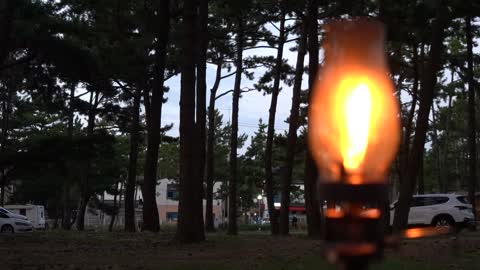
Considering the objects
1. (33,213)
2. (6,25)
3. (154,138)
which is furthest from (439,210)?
(33,213)

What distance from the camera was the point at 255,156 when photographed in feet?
205

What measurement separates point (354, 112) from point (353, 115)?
1cm

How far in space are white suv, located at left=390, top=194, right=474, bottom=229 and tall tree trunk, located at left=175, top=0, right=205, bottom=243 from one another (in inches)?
493

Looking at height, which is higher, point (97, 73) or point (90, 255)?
point (97, 73)

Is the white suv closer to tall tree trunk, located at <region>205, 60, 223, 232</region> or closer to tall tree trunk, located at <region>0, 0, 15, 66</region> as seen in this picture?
tall tree trunk, located at <region>205, 60, 223, 232</region>

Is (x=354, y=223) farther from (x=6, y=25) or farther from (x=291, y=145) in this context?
(x=291, y=145)

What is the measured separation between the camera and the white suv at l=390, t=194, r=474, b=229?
85.8 ft

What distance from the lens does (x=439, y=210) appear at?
87.1 ft

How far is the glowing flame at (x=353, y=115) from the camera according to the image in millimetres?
2498

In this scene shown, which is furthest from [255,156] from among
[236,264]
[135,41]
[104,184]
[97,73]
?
[236,264]

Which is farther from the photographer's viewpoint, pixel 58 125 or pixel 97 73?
pixel 58 125

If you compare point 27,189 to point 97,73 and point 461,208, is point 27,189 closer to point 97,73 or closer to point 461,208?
point 97,73

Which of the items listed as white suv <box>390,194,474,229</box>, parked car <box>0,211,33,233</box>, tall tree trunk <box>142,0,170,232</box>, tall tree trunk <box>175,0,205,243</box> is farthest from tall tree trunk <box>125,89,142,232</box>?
tall tree trunk <box>175,0,205,243</box>

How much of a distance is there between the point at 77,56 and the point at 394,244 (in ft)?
71.9
